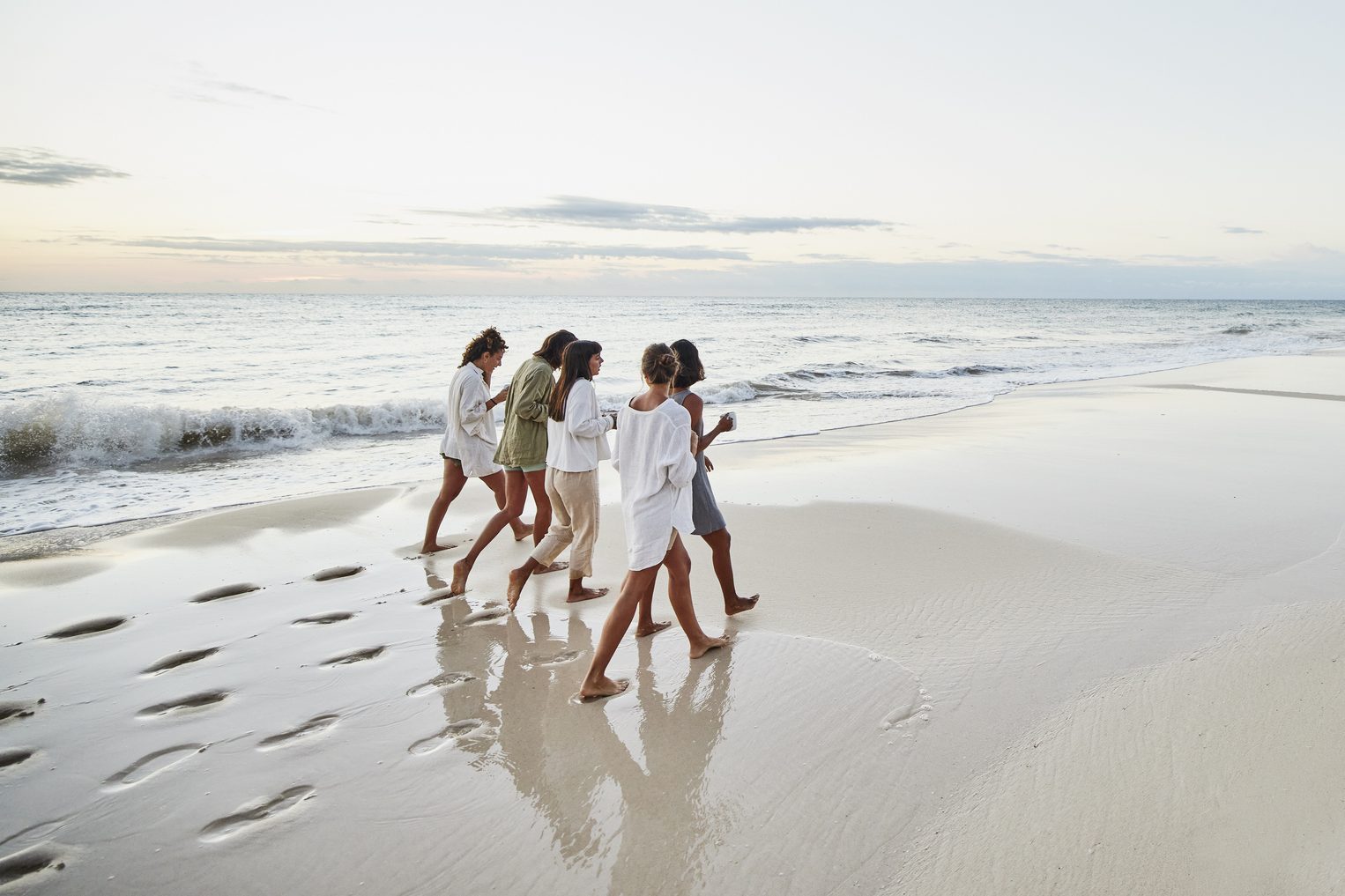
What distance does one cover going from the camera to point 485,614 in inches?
212

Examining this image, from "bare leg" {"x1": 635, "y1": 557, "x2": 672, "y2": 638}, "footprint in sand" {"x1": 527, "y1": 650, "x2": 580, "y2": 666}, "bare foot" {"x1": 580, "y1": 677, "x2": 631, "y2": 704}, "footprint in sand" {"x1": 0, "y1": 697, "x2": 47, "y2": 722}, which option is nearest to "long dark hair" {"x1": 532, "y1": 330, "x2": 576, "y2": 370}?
"bare leg" {"x1": 635, "y1": 557, "x2": 672, "y2": 638}

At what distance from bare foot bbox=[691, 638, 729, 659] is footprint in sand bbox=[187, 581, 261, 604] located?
344 centimetres

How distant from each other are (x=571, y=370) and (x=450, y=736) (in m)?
2.28

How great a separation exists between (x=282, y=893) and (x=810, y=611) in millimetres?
3407

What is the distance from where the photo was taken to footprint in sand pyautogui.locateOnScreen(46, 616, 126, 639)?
16.5ft

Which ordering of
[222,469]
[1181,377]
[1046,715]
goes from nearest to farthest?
[1046,715], [222,469], [1181,377]

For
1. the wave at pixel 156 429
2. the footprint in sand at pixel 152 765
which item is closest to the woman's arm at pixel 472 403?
the footprint in sand at pixel 152 765

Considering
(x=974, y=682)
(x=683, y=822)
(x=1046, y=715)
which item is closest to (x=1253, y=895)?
(x=1046, y=715)

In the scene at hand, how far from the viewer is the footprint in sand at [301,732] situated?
3.71 meters

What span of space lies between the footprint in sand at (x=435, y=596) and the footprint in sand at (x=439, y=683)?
121cm

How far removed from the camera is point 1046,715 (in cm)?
375

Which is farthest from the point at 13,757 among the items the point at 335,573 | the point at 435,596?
the point at 335,573

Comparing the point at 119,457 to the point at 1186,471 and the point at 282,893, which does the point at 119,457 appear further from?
the point at 1186,471

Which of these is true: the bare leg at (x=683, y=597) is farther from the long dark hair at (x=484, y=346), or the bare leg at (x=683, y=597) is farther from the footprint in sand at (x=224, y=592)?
the footprint in sand at (x=224, y=592)
